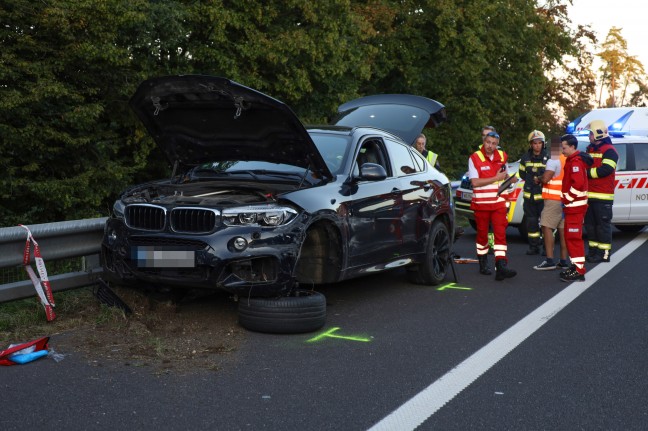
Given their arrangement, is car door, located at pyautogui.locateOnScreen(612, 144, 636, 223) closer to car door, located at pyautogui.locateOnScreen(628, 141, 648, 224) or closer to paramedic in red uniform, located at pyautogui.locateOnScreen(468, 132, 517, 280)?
car door, located at pyautogui.locateOnScreen(628, 141, 648, 224)

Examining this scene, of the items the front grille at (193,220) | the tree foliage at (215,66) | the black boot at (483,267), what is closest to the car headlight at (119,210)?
the front grille at (193,220)

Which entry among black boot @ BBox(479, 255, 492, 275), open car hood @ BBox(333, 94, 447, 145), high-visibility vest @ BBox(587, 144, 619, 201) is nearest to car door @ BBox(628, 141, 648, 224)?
high-visibility vest @ BBox(587, 144, 619, 201)

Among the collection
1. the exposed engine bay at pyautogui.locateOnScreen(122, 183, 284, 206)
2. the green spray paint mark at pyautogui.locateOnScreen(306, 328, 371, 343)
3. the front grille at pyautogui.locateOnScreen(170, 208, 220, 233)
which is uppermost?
the exposed engine bay at pyautogui.locateOnScreen(122, 183, 284, 206)

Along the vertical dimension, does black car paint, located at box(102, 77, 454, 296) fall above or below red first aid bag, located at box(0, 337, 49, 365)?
above

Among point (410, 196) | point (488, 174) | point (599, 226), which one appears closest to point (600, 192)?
point (599, 226)

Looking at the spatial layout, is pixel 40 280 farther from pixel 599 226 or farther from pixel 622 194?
pixel 622 194

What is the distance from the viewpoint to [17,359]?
5.48 m

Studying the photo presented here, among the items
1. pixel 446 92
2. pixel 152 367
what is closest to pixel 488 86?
pixel 446 92

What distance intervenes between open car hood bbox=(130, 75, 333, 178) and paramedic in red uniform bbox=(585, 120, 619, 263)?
→ 5.79 meters

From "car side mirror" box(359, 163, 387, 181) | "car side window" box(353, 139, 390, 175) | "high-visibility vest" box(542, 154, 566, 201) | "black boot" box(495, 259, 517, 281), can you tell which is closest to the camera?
"car side mirror" box(359, 163, 387, 181)

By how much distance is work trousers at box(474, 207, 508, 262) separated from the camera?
32.3 feet

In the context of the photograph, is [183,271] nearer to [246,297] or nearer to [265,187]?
[246,297]

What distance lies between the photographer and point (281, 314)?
646cm

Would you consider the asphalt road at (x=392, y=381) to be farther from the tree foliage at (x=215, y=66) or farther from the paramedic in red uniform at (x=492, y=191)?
the tree foliage at (x=215, y=66)
